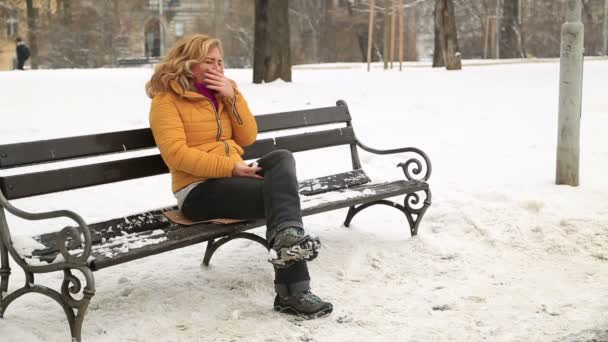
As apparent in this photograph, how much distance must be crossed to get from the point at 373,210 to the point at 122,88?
756cm

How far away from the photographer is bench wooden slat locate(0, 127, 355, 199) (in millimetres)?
4371

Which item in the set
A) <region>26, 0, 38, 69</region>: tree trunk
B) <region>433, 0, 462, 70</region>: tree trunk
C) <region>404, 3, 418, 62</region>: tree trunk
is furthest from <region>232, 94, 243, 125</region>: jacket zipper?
<region>404, 3, 418, 62</region>: tree trunk

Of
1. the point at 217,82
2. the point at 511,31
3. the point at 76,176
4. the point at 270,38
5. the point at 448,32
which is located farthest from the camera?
the point at 511,31

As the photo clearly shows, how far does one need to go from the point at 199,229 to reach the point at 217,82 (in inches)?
33.6

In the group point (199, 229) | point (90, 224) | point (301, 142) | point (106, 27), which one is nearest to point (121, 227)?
point (90, 224)

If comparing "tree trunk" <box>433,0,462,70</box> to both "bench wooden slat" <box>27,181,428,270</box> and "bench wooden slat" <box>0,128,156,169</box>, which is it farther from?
"bench wooden slat" <box>0,128,156,169</box>

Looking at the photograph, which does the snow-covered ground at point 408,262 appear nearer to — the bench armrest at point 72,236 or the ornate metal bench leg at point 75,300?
the ornate metal bench leg at point 75,300

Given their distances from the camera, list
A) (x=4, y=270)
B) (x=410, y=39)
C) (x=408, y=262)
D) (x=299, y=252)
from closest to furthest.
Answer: (x=299, y=252), (x=4, y=270), (x=408, y=262), (x=410, y=39)

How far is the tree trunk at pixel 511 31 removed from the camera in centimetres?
3291

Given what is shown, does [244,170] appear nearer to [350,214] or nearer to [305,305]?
[305,305]

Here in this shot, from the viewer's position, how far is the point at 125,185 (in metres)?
7.63

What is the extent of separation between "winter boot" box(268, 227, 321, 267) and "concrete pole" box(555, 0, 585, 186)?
3731mm

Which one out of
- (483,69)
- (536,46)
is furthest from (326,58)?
(483,69)

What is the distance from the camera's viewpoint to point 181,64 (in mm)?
4855
